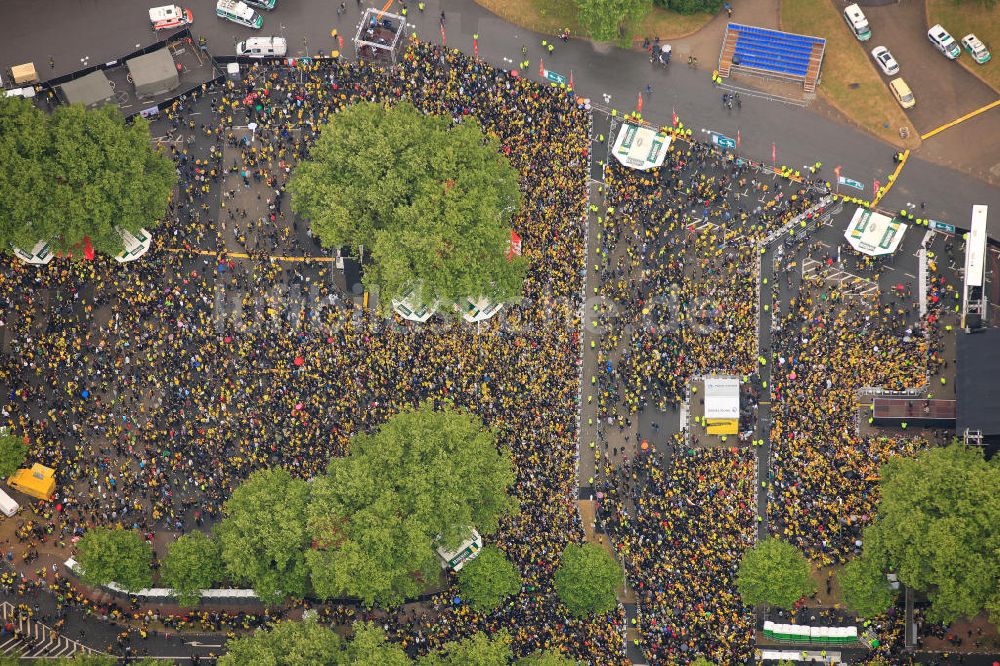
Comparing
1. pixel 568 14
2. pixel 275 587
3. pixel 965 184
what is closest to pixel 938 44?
pixel 965 184

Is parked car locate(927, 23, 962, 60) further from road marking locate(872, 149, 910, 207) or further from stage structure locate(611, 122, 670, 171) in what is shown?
stage structure locate(611, 122, 670, 171)

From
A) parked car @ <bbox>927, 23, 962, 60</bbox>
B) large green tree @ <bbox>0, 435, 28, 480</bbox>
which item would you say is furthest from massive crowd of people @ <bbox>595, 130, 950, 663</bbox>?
large green tree @ <bbox>0, 435, 28, 480</bbox>

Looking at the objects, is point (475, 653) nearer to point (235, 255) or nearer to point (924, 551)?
point (924, 551)

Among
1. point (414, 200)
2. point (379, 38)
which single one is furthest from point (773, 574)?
point (379, 38)

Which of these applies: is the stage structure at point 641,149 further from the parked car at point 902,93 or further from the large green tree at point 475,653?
the large green tree at point 475,653

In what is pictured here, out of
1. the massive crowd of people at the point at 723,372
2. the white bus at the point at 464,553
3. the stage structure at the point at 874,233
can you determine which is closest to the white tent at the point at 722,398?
the massive crowd of people at the point at 723,372
